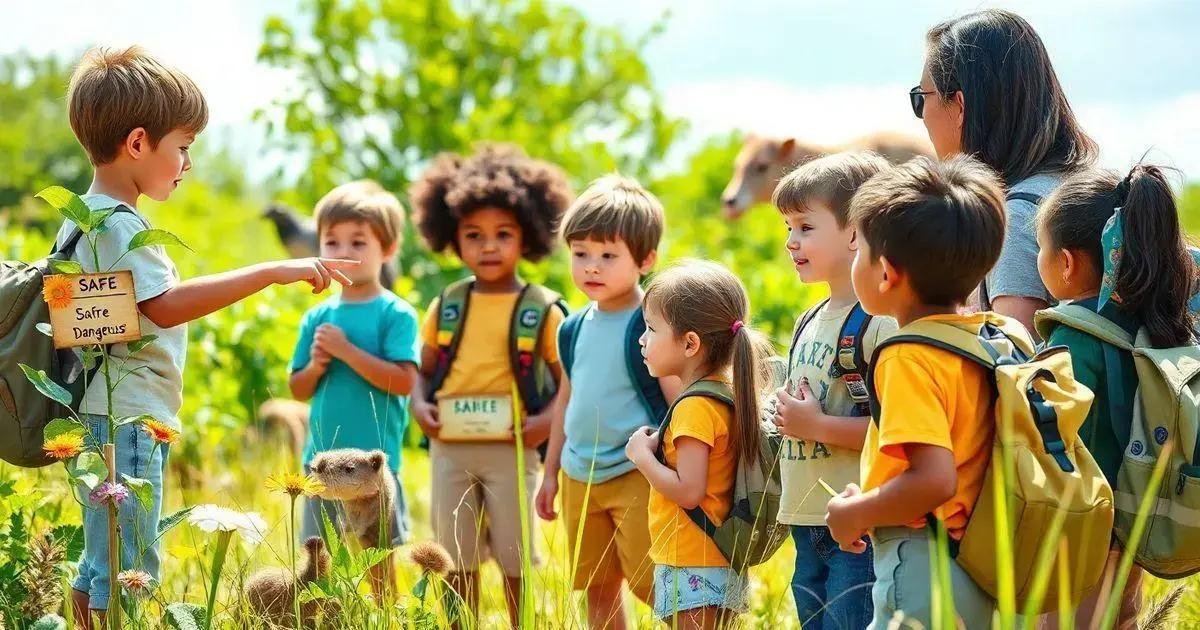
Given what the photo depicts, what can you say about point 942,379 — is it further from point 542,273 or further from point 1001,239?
point 542,273

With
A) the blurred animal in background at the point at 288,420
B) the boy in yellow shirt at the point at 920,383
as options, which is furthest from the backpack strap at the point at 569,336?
the blurred animal in background at the point at 288,420

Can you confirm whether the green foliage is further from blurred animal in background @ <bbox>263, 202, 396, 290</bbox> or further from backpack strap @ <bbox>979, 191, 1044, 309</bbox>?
backpack strap @ <bbox>979, 191, 1044, 309</bbox>

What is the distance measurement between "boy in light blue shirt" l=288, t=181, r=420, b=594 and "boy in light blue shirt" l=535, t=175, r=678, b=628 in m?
0.75

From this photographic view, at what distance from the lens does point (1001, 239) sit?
8.57 ft

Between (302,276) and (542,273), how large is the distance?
4808mm

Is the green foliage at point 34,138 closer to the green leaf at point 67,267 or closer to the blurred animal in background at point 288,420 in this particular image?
the blurred animal in background at point 288,420

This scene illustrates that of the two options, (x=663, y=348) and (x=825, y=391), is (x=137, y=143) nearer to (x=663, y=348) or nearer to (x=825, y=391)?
(x=663, y=348)

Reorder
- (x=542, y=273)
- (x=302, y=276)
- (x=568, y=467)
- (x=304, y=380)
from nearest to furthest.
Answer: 1. (x=302, y=276)
2. (x=568, y=467)
3. (x=304, y=380)
4. (x=542, y=273)

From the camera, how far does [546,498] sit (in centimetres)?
439

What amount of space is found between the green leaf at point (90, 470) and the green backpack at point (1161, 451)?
2362 mm

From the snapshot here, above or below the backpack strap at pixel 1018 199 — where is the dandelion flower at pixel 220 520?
below

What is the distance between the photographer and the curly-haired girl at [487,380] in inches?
182

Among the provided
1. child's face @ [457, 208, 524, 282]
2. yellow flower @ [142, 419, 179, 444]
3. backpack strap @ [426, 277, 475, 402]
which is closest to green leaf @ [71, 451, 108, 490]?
yellow flower @ [142, 419, 179, 444]

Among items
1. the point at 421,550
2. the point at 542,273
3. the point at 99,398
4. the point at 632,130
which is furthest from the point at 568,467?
the point at 632,130
